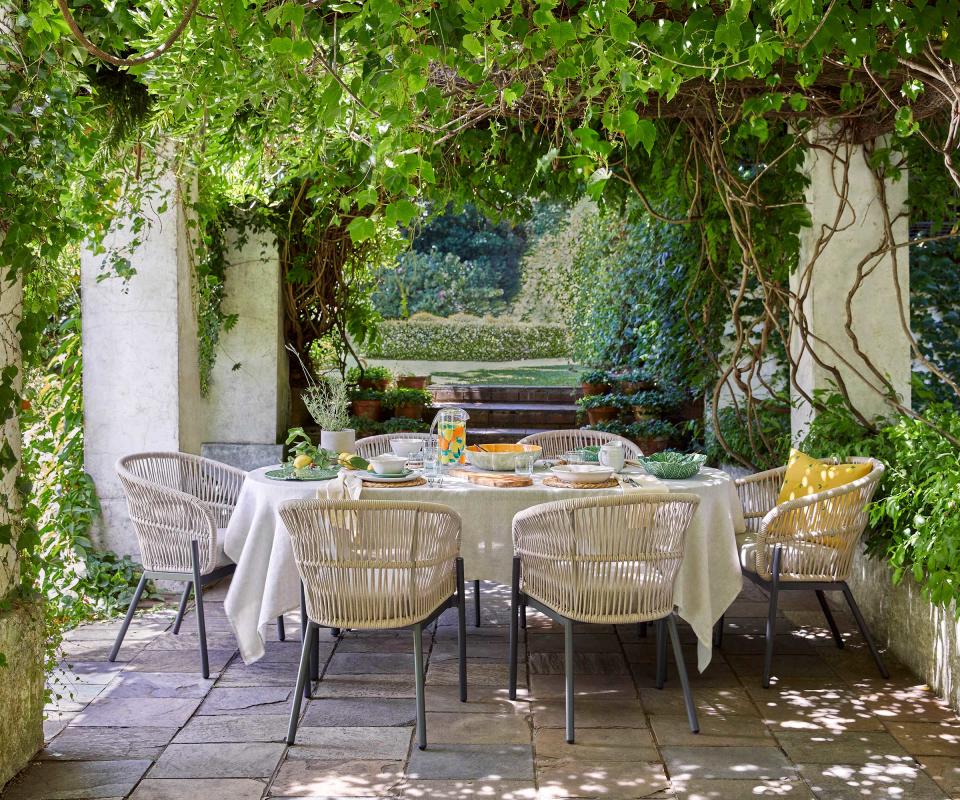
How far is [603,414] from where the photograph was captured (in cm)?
831

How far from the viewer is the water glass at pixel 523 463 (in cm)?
434

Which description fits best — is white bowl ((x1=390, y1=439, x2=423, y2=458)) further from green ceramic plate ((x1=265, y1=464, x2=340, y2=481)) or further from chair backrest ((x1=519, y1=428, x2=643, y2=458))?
chair backrest ((x1=519, y1=428, x2=643, y2=458))

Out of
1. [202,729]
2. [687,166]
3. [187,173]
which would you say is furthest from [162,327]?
[687,166]

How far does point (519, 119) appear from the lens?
5.11 m

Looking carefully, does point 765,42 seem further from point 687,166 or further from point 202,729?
point 202,729

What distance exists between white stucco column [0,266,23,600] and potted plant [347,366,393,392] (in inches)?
196

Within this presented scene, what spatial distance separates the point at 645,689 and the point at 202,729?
1666mm

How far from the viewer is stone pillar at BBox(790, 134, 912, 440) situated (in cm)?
519

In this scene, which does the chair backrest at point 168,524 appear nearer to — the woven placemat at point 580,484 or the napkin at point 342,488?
the napkin at point 342,488

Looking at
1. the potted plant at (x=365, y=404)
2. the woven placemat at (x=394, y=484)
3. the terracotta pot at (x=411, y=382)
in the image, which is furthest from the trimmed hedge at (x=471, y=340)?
the woven placemat at (x=394, y=484)

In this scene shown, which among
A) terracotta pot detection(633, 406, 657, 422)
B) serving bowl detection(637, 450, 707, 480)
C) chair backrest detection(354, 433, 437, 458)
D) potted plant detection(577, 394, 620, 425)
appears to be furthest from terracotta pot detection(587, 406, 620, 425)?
serving bowl detection(637, 450, 707, 480)

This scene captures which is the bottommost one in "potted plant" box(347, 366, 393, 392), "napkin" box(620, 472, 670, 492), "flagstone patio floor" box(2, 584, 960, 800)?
"flagstone patio floor" box(2, 584, 960, 800)

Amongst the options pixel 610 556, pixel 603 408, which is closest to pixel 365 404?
pixel 603 408

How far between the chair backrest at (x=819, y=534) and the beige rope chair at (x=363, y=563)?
1.44 meters
